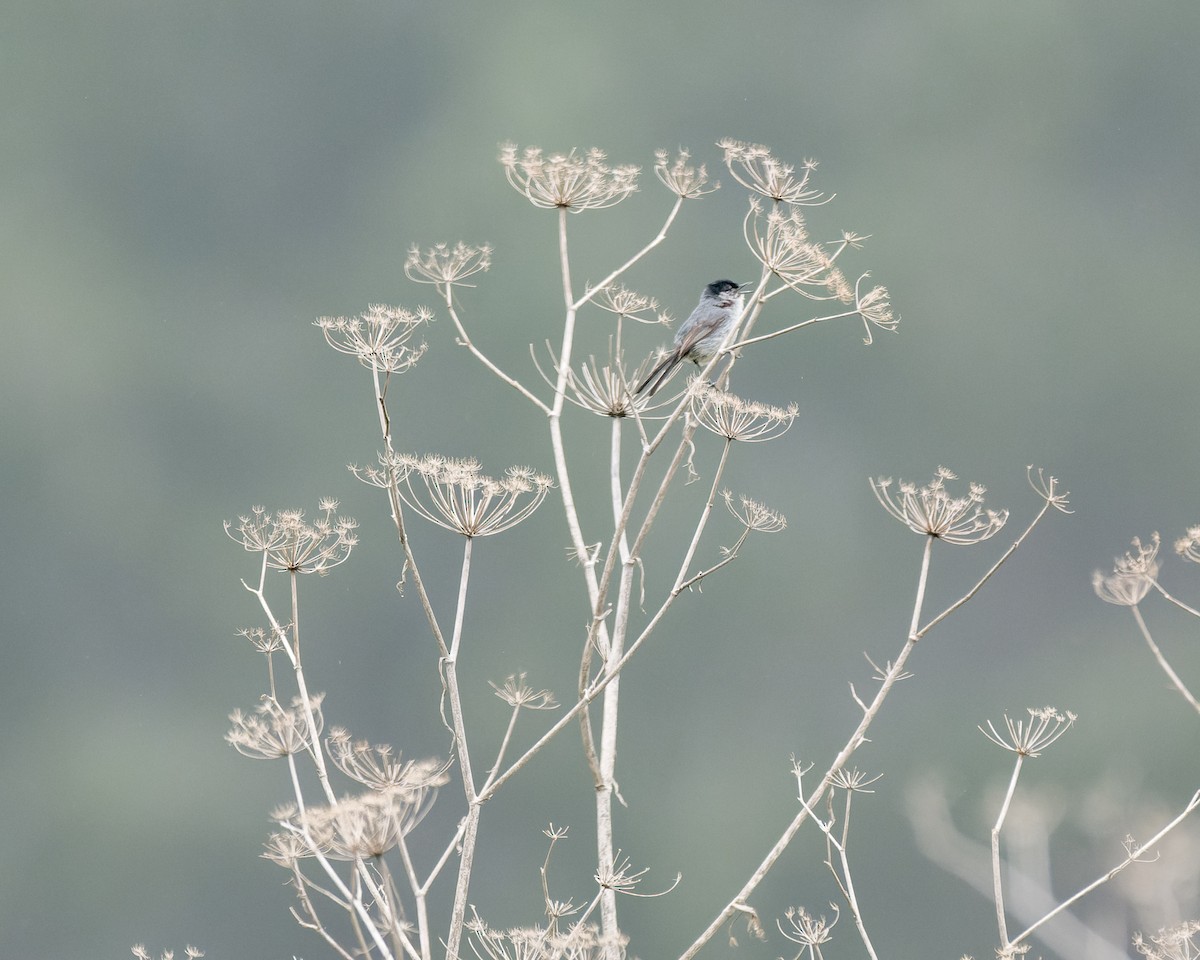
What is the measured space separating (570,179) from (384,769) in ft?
6.53

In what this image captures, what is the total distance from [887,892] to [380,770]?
2158cm

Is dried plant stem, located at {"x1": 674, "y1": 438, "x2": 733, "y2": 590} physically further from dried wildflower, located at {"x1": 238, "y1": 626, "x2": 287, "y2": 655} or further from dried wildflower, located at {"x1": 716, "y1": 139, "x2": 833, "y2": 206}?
dried wildflower, located at {"x1": 238, "y1": 626, "x2": 287, "y2": 655}

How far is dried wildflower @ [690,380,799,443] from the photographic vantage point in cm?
388

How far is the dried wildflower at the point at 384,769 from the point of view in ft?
9.57

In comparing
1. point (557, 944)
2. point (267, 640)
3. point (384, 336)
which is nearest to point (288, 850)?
point (557, 944)

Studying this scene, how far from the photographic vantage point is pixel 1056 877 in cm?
1895

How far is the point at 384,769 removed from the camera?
324 centimetres

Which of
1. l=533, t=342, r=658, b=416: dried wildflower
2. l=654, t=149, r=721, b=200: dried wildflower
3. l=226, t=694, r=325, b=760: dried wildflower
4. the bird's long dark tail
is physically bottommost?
l=226, t=694, r=325, b=760: dried wildflower

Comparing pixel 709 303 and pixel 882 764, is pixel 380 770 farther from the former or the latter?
pixel 882 764

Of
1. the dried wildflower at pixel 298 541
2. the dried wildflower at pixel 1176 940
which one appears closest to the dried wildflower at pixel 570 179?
the dried wildflower at pixel 298 541

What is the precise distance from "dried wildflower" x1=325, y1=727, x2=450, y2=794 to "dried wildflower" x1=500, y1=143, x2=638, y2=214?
5.77 ft

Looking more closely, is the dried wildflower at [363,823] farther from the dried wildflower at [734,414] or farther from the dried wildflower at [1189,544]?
the dried wildflower at [1189,544]

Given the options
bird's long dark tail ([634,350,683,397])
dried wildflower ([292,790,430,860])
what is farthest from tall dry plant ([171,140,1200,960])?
bird's long dark tail ([634,350,683,397])

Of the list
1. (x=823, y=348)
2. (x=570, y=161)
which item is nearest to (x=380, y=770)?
(x=570, y=161)
